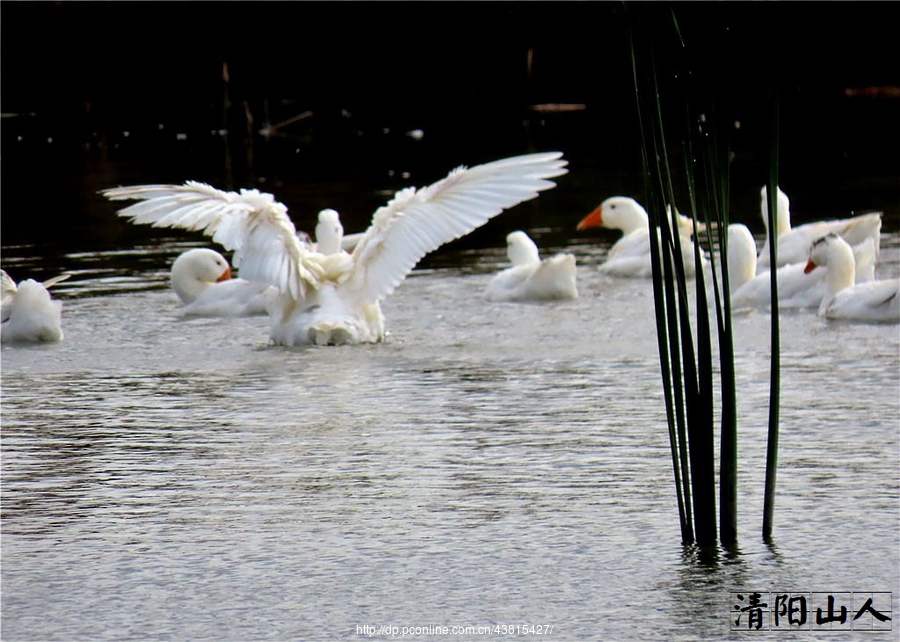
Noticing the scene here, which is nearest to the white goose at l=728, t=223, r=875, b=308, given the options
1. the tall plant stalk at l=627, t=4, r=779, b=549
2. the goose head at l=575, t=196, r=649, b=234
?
the goose head at l=575, t=196, r=649, b=234

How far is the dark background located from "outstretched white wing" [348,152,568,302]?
7180 millimetres

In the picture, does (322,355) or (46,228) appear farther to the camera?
(46,228)

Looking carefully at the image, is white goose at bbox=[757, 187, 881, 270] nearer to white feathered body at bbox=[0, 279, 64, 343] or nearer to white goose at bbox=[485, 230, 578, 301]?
white goose at bbox=[485, 230, 578, 301]

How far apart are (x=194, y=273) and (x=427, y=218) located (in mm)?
2443

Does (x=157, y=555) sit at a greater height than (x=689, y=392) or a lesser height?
lesser

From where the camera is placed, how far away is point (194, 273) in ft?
41.7

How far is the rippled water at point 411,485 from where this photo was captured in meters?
5.30

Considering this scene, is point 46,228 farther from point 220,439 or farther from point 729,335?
point 729,335

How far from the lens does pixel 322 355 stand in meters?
10.3

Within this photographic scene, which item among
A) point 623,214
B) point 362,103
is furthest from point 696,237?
point 362,103

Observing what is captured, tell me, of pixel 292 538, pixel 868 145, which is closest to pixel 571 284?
pixel 292 538

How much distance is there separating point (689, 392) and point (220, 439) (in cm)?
303

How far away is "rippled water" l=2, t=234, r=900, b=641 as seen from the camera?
209 inches

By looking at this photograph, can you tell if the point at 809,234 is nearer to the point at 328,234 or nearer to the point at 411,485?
the point at 328,234
